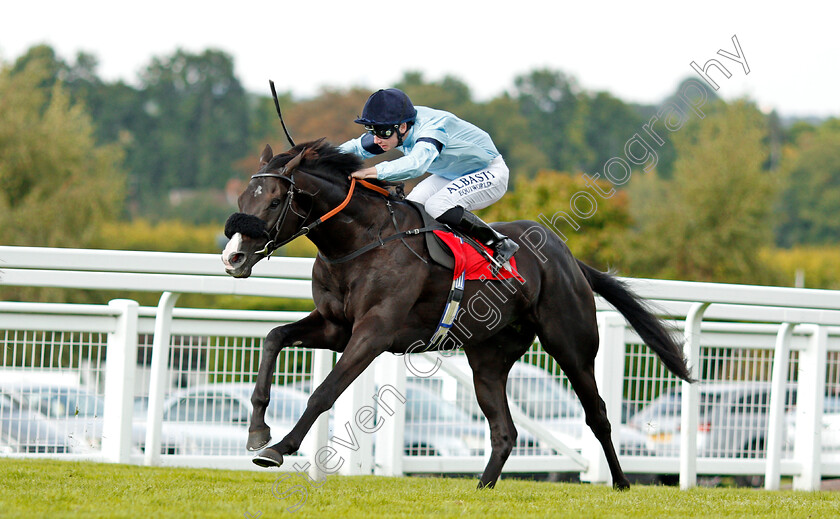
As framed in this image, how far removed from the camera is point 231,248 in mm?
4379

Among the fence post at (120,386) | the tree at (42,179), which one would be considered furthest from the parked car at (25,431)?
the tree at (42,179)

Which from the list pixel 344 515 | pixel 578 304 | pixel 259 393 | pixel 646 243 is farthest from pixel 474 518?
pixel 646 243

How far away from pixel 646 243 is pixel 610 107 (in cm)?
4793

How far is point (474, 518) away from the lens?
407cm

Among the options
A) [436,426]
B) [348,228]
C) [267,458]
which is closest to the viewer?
[267,458]

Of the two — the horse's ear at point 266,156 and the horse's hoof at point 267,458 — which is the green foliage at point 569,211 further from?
the horse's hoof at point 267,458

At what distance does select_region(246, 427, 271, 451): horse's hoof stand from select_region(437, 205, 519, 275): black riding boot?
1.49 m

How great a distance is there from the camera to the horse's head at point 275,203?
4.43 meters

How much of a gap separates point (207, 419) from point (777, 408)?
3776 millimetres

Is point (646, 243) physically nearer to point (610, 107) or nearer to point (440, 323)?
point (440, 323)

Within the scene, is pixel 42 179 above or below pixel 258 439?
above

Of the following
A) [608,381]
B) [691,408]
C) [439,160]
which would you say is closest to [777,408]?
[691,408]

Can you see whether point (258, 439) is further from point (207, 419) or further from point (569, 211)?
point (569, 211)

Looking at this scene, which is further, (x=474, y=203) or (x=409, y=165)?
(x=474, y=203)
